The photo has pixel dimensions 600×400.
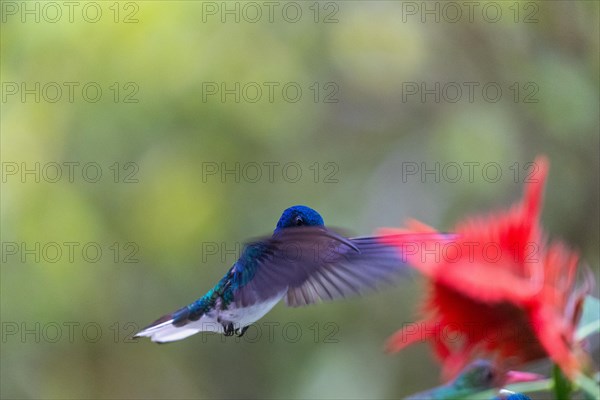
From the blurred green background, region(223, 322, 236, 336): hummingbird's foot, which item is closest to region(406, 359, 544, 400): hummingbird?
region(223, 322, 236, 336): hummingbird's foot

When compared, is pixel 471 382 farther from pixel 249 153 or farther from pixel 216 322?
pixel 249 153

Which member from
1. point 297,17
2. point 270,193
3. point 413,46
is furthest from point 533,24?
point 270,193

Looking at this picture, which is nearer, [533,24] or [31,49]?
[31,49]

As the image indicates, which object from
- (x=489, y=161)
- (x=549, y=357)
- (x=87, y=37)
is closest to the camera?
(x=549, y=357)

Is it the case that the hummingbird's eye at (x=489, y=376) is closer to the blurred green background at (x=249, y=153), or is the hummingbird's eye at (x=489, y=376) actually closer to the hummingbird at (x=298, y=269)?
the hummingbird at (x=298, y=269)

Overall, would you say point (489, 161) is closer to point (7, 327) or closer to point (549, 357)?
point (7, 327)

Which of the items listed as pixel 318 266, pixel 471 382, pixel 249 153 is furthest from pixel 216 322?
pixel 249 153
